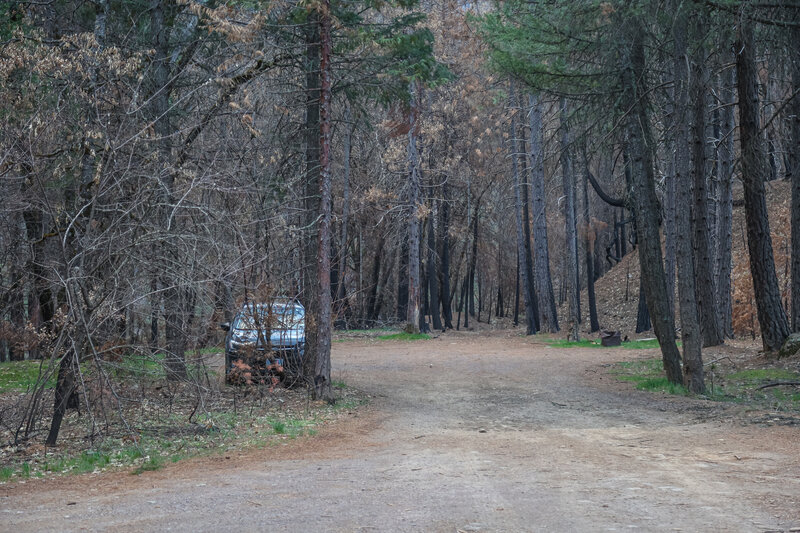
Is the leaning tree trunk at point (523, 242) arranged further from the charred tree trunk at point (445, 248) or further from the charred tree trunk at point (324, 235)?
the charred tree trunk at point (324, 235)

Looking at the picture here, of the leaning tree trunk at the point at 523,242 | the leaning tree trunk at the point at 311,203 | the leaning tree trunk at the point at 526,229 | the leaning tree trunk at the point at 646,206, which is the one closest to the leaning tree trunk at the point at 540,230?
the leaning tree trunk at the point at 523,242

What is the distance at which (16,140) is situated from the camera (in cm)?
895

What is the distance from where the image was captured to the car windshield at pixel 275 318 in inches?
527

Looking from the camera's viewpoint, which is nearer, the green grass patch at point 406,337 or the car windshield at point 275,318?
the car windshield at point 275,318

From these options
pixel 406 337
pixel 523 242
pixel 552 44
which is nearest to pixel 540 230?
pixel 523 242

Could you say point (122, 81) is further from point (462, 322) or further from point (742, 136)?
point (462, 322)

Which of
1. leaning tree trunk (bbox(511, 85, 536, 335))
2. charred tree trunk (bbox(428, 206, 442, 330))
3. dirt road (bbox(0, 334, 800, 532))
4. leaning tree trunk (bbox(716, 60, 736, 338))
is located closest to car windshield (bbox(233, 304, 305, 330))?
dirt road (bbox(0, 334, 800, 532))

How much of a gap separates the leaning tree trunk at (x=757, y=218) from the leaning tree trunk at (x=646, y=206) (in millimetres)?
2006

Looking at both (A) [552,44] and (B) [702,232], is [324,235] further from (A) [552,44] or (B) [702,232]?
(B) [702,232]

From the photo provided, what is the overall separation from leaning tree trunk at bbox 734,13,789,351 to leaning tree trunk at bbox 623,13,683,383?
6.58 feet

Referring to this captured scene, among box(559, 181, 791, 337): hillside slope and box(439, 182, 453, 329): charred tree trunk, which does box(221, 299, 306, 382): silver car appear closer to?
box(559, 181, 791, 337): hillside slope

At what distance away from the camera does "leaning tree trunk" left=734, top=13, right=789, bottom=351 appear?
15.1 meters

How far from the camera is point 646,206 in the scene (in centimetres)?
1439

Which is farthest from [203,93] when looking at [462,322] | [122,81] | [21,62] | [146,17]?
[462,322]
